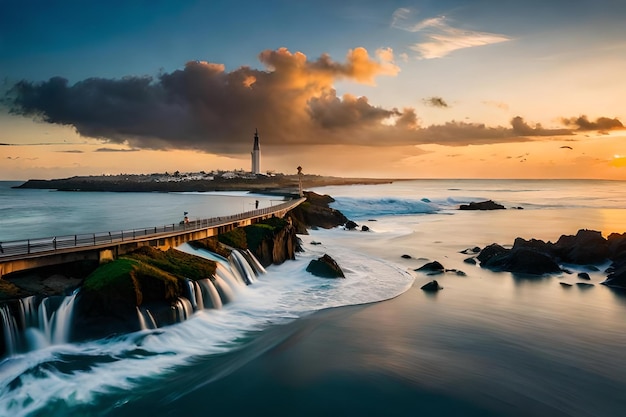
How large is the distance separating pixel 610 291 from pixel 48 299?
31.6m

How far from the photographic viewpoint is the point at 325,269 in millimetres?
32500

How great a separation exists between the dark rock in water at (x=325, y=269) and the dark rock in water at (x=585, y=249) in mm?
20321

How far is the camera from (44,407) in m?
13.8

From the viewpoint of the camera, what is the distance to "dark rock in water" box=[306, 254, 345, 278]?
32.2 meters

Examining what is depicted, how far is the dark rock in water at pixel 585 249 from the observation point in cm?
3738

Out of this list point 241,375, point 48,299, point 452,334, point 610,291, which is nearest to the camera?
point 241,375

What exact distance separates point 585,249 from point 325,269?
2245 cm

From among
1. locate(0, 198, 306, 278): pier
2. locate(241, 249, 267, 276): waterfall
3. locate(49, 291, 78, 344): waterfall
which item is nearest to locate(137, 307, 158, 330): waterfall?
locate(49, 291, 78, 344): waterfall

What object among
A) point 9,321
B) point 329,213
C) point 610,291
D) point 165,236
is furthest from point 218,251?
point 329,213

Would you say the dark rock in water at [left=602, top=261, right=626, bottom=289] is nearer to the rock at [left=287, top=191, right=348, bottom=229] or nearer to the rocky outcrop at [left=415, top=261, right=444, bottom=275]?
the rocky outcrop at [left=415, top=261, right=444, bottom=275]

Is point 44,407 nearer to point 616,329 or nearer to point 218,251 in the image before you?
point 218,251

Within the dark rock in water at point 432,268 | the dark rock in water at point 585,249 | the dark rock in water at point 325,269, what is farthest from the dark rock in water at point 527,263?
the dark rock in water at point 325,269

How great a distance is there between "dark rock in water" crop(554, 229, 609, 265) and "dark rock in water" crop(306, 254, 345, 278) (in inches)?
800

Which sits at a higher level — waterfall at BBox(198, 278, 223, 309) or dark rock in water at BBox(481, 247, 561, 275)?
waterfall at BBox(198, 278, 223, 309)
